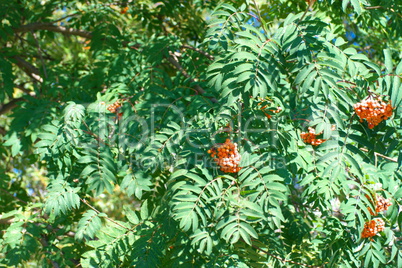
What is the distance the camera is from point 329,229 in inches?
108

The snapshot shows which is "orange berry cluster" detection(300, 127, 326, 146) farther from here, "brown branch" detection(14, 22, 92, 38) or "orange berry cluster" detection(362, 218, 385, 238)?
"brown branch" detection(14, 22, 92, 38)

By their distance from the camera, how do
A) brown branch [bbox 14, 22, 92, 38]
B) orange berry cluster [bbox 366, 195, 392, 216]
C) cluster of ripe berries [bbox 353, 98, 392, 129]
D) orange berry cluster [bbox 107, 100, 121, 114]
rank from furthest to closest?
1. brown branch [bbox 14, 22, 92, 38]
2. orange berry cluster [bbox 107, 100, 121, 114]
3. orange berry cluster [bbox 366, 195, 392, 216]
4. cluster of ripe berries [bbox 353, 98, 392, 129]

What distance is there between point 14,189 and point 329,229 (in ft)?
8.82

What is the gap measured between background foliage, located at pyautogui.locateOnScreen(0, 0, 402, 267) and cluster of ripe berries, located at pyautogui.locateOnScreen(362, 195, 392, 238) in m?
0.05

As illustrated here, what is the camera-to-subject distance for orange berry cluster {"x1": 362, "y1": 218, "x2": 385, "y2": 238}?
242 centimetres

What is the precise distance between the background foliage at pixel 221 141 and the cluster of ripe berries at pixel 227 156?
0.05 metres

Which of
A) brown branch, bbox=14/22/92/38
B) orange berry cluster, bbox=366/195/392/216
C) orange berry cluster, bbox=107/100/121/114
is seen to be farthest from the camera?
brown branch, bbox=14/22/92/38

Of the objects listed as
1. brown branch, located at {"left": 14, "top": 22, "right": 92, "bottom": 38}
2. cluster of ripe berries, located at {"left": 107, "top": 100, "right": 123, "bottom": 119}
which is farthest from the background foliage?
brown branch, located at {"left": 14, "top": 22, "right": 92, "bottom": 38}

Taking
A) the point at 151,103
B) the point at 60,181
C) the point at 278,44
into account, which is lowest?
the point at 60,181

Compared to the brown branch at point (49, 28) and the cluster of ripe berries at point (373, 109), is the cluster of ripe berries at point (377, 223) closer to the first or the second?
the cluster of ripe berries at point (373, 109)

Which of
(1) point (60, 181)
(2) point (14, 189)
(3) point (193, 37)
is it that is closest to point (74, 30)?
(3) point (193, 37)

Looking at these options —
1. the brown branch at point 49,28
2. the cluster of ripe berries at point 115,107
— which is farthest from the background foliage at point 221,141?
the brown branch at point 49,28

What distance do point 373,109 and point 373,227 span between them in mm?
750

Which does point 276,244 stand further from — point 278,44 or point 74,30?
point 74,30
